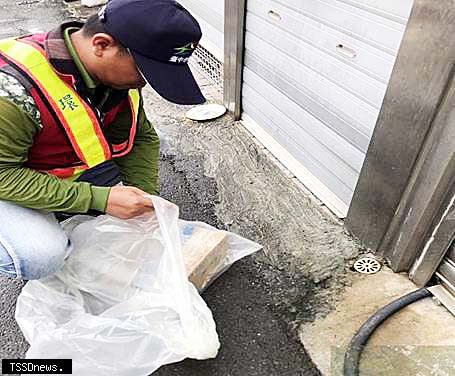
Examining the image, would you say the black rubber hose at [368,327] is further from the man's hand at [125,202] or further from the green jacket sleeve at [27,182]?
the green jacket sleeve at [27,182]

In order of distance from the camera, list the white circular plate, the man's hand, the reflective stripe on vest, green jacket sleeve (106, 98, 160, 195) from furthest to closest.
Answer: the white circular plate, green jacket sleeve (106, 98, 160, 195), the man's hand, the reflective stripe on vest

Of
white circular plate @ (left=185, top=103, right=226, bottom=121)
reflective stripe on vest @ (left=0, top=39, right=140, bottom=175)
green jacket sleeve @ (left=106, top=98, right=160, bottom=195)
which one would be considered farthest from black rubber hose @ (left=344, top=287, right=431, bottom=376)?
white circular plate @ (left=185, top=103, right=226, bottom=121)

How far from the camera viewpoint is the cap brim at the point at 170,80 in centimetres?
118

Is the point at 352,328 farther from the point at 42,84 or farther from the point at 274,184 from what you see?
the point at 42,84

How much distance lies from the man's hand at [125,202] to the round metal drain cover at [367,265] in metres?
0.94

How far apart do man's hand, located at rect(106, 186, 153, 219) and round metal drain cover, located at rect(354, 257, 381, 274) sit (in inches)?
37.1

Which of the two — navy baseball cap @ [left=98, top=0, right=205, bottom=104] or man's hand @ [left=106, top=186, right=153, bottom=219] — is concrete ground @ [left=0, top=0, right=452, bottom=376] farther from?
navy baseball cap @ [left=98, top=0, right=205, bottom=104]

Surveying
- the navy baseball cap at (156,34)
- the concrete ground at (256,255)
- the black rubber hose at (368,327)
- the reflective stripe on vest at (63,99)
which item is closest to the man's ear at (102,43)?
the navy baseball cap at (156,34)

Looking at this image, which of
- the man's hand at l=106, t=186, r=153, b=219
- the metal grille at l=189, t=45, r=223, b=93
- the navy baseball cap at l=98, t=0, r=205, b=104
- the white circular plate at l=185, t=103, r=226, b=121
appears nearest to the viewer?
the navy baseball cap at l=98, t=0, r=205, b=104

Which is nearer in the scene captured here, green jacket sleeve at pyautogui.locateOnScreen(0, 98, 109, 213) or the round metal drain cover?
green jacket sleeve at pyautogui.locateOnScreen(0, 98, 109, 213)

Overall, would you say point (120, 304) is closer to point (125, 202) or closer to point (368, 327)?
point (125, 202)

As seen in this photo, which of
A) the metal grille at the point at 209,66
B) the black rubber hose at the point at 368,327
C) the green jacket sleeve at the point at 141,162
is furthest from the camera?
the metal grille at the point at 209,66

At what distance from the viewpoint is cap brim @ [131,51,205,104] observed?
1176 millimetres

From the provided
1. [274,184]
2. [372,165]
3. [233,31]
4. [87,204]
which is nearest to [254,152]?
[274,184]
